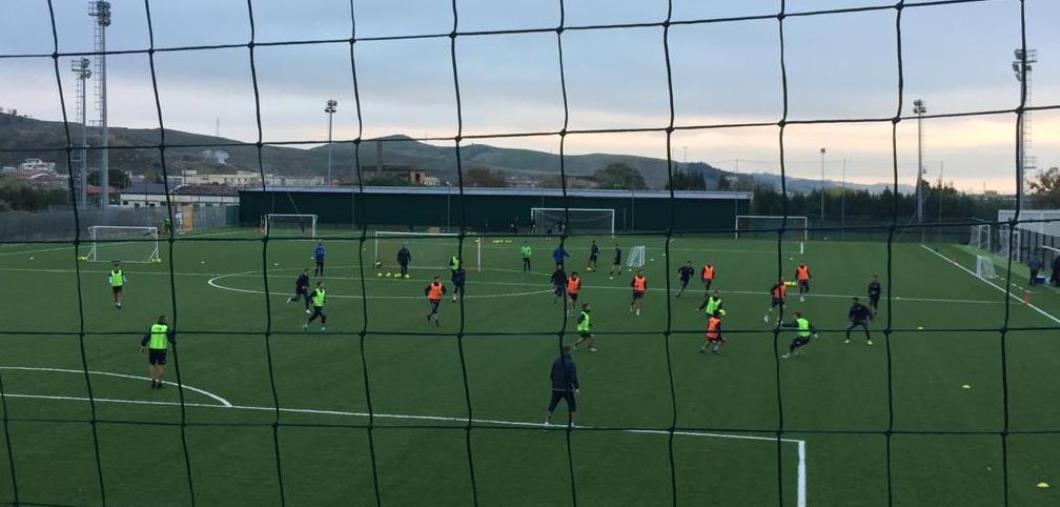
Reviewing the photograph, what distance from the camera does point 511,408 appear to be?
14.9 metres

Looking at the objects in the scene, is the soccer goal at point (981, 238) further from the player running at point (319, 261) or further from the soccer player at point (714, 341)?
the soccer player at point (714, 341)

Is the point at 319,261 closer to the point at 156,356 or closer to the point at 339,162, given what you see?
the point at 156,356

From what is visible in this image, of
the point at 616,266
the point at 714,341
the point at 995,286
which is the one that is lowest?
the point at 995,286

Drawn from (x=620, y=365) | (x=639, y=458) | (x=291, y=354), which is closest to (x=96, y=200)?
(x=291, y=354)

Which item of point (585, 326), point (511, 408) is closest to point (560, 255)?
point (511, 408)


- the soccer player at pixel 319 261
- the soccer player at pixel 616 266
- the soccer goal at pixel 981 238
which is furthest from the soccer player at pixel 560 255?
the soccer goal at pixel 981 238

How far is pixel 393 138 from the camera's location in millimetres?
5945

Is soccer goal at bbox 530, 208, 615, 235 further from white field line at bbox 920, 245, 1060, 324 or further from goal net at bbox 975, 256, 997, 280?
goal net at bbox 975, 256, 997, 280

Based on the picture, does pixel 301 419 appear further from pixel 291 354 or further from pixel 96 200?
pixel 96 200

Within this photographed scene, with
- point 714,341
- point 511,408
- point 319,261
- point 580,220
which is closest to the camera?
point 511,408

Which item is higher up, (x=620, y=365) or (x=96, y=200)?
(x=96, y=200)

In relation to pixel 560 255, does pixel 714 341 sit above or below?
below

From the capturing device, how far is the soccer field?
417 inches

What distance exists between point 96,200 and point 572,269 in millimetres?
40279
